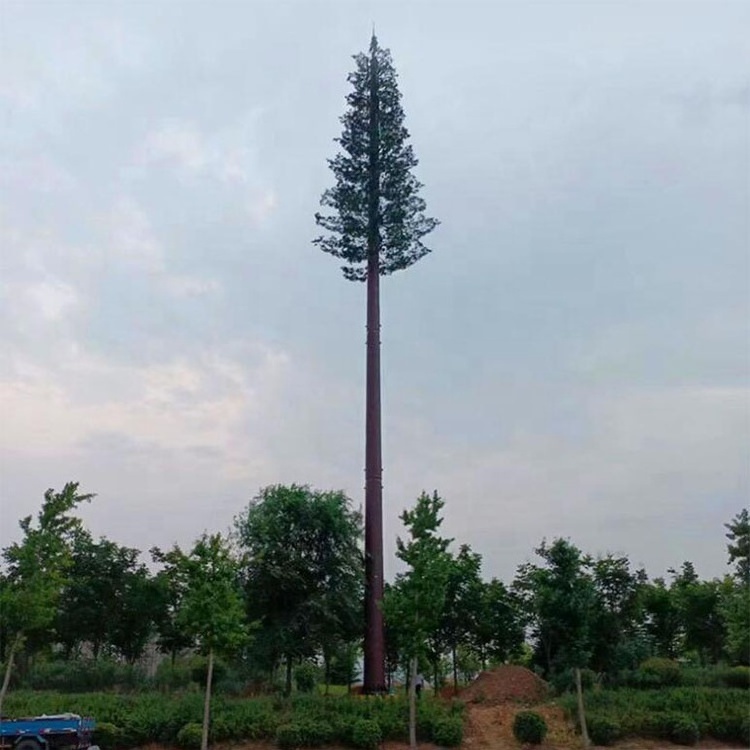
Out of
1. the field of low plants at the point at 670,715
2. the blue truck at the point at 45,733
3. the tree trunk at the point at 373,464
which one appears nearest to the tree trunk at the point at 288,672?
the tree trunk at the point at 373,464

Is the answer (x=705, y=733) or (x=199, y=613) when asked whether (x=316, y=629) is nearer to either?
(x=199, y=613)

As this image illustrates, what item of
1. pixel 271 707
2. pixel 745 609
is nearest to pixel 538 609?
pixel 745 609

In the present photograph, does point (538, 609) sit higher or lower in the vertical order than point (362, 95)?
lower

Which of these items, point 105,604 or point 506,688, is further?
point 105,604

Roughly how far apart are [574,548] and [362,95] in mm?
21466

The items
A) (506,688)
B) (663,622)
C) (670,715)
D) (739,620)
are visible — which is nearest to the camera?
(739,620)

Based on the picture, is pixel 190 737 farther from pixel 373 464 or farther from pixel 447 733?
pixel 373 464

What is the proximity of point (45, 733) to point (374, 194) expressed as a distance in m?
22.5

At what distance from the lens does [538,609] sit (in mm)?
22516

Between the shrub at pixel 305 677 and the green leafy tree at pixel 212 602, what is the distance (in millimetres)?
7722

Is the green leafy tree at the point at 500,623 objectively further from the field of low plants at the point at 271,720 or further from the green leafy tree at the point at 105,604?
the green leafy tree at the point at 105,604

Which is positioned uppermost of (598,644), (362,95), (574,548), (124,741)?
(362,95)

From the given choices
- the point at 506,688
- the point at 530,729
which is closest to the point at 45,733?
the point at 530,729

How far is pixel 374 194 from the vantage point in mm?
33969
